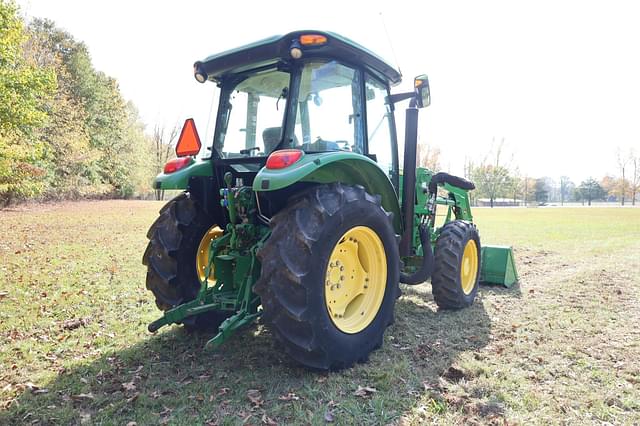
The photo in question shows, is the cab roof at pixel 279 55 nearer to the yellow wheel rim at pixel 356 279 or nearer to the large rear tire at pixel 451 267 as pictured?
the yellow wheel rim at pixel 356 279

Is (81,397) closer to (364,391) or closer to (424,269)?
(364,391)

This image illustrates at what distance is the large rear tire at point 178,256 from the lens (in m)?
3.83

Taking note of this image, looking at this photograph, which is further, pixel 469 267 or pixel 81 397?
pixel 469 267

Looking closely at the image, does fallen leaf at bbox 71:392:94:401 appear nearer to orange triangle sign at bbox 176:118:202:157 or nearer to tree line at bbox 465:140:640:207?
orange triangle sign at bbox 176:118:202:157

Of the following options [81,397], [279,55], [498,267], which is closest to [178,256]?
[81,397]

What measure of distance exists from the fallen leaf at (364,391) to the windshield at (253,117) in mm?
2006

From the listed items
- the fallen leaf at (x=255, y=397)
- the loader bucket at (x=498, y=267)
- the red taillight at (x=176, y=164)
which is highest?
the red taillight at (x=176, y=164)

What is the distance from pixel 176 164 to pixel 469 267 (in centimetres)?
383

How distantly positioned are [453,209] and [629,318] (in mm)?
2516

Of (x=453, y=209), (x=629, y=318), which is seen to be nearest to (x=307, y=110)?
(x=453, y=209)

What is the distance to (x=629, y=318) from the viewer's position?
15.4 feet

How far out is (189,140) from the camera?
150 inches

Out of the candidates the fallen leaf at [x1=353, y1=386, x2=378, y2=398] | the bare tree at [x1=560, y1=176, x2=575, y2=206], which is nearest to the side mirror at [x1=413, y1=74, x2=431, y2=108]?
the fallen leaf at [x1=353, y1=386, x2=378, y2=398]

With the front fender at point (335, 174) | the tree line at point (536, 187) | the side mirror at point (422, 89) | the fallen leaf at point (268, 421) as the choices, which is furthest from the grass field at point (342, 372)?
the tree line at point (536, 187)
